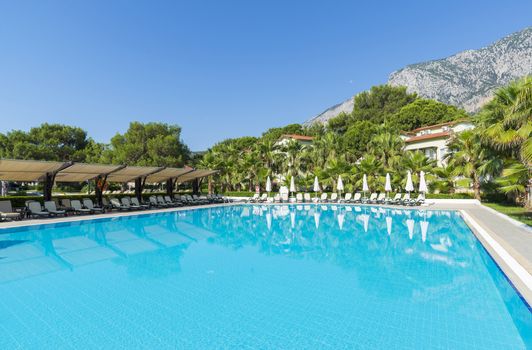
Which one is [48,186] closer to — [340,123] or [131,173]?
[131,173]

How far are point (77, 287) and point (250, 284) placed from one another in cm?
338

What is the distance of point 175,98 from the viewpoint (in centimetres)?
3728

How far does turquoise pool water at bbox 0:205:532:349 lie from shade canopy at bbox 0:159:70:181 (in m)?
4.41

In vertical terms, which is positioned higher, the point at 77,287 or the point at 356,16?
the point at 356,16

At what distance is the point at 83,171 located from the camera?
18.1 m

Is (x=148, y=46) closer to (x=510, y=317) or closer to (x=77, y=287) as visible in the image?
(x=77, y=287)

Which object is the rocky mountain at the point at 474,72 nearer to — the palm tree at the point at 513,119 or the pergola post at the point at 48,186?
the palm tree at the point at 513,119

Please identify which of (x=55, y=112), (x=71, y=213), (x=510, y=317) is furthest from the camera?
(x=55, y=112)

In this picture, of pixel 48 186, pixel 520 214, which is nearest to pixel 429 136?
pixel 520 214

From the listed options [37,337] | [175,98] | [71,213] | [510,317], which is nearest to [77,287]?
[37,337]

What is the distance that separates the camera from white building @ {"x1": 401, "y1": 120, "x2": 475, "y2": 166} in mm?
31034

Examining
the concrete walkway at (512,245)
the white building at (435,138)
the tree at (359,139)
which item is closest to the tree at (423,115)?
the white building at (435,138)

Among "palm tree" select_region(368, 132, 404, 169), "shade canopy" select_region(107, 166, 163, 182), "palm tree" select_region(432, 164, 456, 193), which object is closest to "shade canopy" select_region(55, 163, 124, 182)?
"shade canopy" select_region(107, 166, 163, 182)

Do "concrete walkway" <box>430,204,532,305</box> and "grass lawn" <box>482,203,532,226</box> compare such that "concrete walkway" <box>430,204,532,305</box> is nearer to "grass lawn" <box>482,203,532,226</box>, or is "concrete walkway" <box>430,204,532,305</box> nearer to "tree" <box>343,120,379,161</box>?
"grass lawn" <box>482,203,532,226</box>
